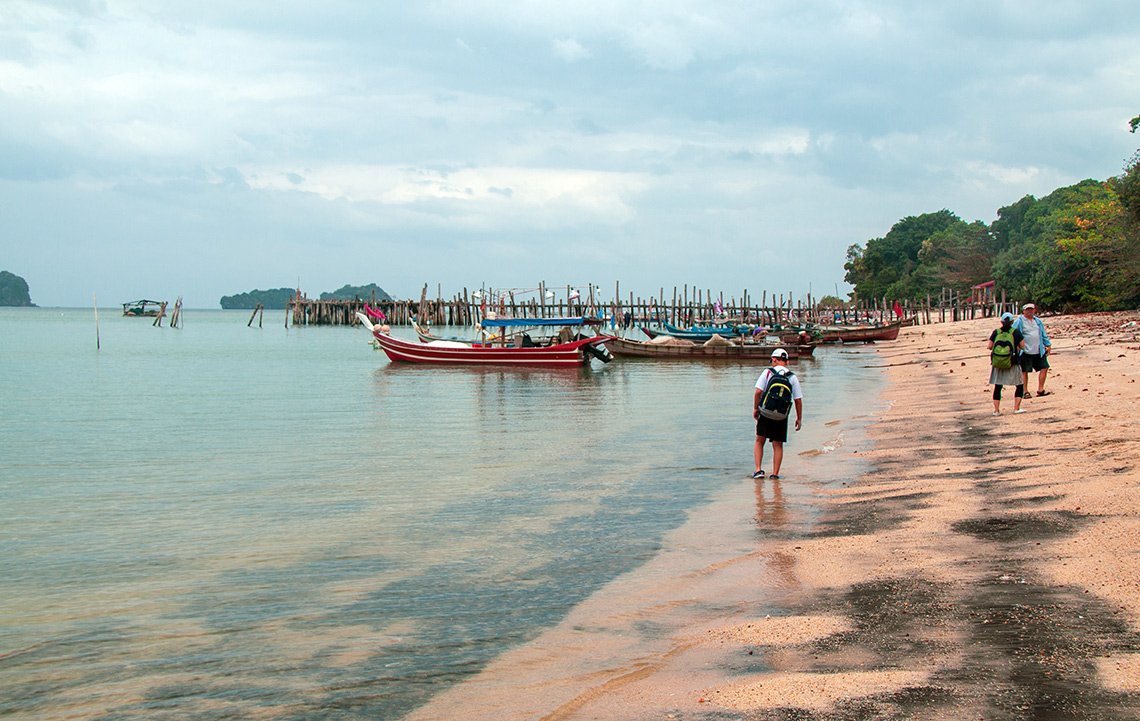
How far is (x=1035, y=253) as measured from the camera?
62.4 m

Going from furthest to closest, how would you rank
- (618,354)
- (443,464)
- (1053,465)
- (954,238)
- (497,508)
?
(954,238) → (618,354) → (443,464) → (497,508) → (1053,465)

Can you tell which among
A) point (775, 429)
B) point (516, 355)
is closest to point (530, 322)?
point (516, 355)

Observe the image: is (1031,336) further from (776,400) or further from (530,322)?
(530,322)

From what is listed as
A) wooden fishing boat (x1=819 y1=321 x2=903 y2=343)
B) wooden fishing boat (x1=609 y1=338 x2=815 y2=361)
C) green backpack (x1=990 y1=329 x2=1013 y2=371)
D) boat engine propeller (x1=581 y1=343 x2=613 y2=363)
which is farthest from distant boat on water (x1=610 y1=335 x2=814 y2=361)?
green backpack (x1=990 y1=329 x2=1013 y2=371)

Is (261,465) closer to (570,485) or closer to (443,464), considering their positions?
(443,464)

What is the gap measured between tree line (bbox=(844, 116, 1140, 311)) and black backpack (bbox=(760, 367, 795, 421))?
3105 centimetres

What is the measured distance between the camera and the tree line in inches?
1490

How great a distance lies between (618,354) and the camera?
4134cm

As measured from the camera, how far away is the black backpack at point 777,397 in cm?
1034

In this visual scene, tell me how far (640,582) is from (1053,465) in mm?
5235

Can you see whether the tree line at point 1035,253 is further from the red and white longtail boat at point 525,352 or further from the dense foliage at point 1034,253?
the red and white longtail boat at point 525,352

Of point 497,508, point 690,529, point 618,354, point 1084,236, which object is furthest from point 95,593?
point 1084,236

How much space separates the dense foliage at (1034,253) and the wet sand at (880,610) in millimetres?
31879

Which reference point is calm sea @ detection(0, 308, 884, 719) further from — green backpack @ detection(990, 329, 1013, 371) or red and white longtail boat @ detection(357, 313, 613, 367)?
red and white longtail boat @ detection(357, 313, 613, 367)
